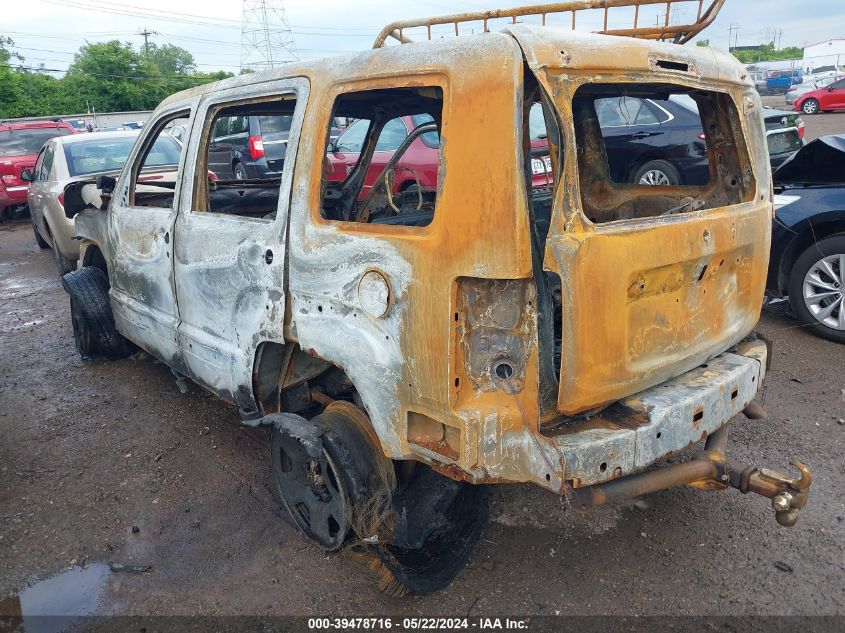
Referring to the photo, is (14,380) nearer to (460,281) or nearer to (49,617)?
(49,617)

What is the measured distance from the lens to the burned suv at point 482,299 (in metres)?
2.09

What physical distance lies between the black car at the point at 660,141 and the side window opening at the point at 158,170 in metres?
4.75

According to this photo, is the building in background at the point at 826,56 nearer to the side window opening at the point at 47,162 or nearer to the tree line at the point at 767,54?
the tree line at the point at 767,54

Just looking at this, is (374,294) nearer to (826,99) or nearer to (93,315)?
(93,315)

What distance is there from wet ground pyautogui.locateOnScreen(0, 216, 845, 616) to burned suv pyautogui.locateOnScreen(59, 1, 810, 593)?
246mm

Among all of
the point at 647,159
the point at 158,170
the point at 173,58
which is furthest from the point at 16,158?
the point at 173,58

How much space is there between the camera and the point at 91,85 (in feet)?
128

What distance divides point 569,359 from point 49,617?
229cm

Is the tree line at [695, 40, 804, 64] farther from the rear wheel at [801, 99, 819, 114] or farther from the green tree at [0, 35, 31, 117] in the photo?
the green tree at [0, 35, 31, 117]

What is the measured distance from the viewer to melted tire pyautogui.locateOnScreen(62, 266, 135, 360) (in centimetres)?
489

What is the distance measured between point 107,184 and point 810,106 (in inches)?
1103

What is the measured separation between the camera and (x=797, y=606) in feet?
8.13

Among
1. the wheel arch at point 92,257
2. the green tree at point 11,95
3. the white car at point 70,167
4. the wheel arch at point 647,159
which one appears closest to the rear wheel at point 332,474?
the wheel arch at point 92,257

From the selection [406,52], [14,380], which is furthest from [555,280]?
[14,380]
